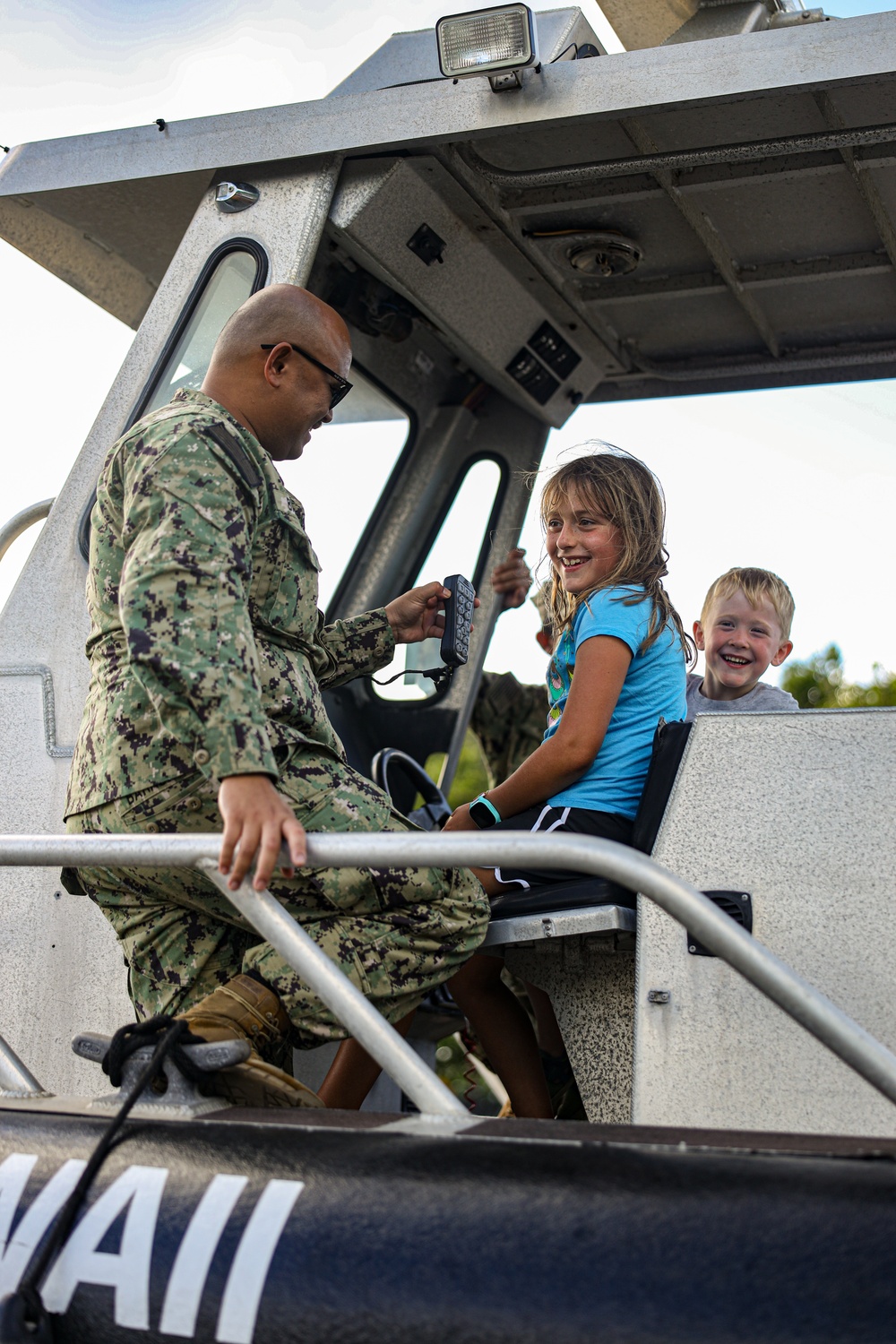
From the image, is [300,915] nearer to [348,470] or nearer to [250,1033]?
[250,1033]

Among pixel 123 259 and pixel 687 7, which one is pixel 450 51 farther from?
pixel 123 259

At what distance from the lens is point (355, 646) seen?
106 inches

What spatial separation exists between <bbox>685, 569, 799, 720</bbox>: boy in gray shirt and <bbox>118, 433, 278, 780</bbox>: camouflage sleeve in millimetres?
1472

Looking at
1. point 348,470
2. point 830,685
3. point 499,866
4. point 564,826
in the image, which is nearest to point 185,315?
point 348,470

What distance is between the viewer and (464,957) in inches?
84.4

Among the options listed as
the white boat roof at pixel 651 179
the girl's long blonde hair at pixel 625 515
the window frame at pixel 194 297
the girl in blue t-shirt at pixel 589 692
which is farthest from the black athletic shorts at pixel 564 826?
the white boat roof at pixel 651 179

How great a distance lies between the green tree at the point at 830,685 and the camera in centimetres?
1894

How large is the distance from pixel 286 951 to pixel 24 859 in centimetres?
42

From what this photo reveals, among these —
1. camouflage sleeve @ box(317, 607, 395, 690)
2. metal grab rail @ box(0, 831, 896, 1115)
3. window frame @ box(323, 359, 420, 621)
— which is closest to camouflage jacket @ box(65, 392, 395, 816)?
metal grab rail @ box(0, 831, 896, 1115)

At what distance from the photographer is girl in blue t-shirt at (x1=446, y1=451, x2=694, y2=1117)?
2371 millimetres

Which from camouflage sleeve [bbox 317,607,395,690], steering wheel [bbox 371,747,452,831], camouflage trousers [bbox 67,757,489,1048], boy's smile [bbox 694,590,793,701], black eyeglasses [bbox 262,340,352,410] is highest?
black eyeglasses [bbox 262,340,352,410]

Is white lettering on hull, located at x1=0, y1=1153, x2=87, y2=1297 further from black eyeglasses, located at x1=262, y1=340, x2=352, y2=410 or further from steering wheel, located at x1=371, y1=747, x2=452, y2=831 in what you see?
steering wheel, located at x1=371, y1=747, x2=452, y2=831

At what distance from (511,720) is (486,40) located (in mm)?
2564

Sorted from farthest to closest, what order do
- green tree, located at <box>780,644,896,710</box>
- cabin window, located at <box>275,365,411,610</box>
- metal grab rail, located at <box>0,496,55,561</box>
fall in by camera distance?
green tree, located at <box>780,644,896,710</box> < cabin window, located at <box>275,365,411,610</box> < metal grab rail, located at <box>0,496,55,561</box>
